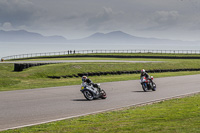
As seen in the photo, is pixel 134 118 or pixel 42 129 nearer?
pixel 42 129

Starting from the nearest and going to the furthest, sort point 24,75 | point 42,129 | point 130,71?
1. point 42,129
2. point 24,75
3. point 130,71

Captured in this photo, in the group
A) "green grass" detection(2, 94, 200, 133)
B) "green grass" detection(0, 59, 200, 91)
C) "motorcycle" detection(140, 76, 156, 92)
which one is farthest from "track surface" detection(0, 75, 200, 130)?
"green grass" detection(0, 59, 200, 91)

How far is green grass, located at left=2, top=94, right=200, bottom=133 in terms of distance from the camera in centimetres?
877

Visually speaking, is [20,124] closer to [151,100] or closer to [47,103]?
[47,103]

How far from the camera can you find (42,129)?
31.3 feet

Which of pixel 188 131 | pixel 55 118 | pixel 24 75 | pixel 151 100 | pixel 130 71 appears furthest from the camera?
pixel 130 71

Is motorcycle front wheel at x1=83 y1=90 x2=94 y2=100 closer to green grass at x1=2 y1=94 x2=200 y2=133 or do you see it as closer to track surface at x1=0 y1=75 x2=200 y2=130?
track surface at x1=0 y1=75 x2=200 y2=130

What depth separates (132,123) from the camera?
32.1 ft

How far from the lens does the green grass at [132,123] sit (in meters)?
8.77

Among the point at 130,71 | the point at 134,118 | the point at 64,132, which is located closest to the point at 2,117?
the point at 64,132

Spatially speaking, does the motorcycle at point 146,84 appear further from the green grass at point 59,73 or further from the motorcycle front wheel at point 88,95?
the green grass at point 59,73

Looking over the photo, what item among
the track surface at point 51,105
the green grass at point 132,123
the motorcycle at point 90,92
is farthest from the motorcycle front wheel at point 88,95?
the green grass at point 132,123

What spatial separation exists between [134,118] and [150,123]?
1208mm

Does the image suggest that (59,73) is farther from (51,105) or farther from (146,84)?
(51,105)
